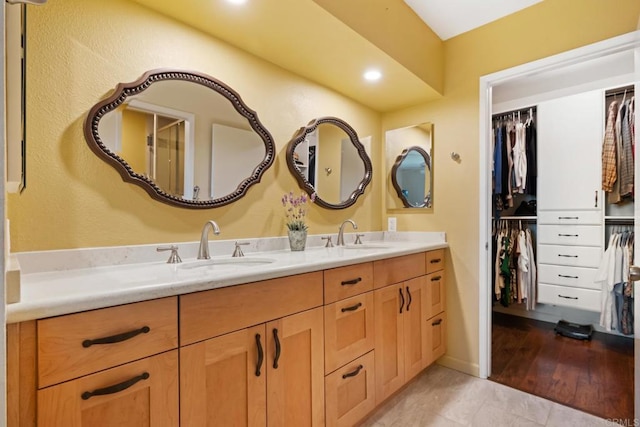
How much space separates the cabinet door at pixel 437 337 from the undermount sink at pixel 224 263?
50.1 inches

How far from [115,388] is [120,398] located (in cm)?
4

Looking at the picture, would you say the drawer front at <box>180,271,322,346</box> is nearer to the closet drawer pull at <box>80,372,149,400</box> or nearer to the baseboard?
the closet drawer pull at <box>80,372,149,400</box>

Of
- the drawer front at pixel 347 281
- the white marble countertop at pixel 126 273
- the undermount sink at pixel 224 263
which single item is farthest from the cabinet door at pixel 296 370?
the undermount sink at pixel 224 263

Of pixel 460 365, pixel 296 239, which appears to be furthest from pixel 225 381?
pixel 460 365

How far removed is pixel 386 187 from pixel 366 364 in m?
1.52

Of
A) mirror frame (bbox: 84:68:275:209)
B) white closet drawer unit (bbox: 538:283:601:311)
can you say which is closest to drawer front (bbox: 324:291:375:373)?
mirror frame (bbox: 84:68:275:209)

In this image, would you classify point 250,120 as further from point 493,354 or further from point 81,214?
point 493,354

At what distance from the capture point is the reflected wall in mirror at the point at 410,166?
7.98ft

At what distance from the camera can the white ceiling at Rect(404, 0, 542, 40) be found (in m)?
1.95

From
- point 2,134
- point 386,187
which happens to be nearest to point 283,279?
point 2,134

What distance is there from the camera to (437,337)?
86.3 inches

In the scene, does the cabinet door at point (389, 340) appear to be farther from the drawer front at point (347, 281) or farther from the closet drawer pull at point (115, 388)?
the closet drawer pull at point (115, 388)

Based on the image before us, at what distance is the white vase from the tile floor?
101 cm

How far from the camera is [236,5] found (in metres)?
1.37
